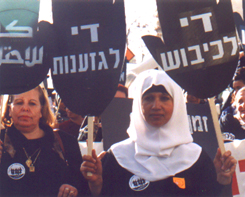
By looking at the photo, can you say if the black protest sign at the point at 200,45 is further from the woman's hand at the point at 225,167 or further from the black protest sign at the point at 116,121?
the black protest sign at the point at 116,121

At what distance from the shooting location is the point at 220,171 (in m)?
2.48

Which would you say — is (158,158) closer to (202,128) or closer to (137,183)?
(137,183)

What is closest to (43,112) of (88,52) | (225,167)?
(88,52)

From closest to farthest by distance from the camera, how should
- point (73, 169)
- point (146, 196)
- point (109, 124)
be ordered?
point (146, 196), point (73, 169), point (109, 124)

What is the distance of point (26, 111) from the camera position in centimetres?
274

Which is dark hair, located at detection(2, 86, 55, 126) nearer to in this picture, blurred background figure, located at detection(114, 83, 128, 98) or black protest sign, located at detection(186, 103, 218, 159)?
blurred background figure, located at detection(114, 83, 128, 98)

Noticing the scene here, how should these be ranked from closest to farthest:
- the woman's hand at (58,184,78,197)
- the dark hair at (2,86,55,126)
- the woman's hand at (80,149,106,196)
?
1. the woman's hand at (80,149,106,196)
2. the woman's hand at (58,184,78,197)
3. the dark hair at (2,86,55,126)

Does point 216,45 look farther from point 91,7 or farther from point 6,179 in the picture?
point 6,179

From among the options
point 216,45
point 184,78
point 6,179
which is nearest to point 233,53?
point 216,45

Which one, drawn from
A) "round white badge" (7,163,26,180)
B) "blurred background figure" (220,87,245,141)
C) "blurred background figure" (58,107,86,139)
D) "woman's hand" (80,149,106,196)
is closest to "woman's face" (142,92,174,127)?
"woman's hand" (80,149,106,196)

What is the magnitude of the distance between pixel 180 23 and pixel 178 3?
5.3 inches

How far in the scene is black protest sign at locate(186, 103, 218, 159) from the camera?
3.72m

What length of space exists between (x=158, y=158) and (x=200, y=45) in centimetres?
79

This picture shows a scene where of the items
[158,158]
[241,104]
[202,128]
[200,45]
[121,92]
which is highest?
[200,45]
